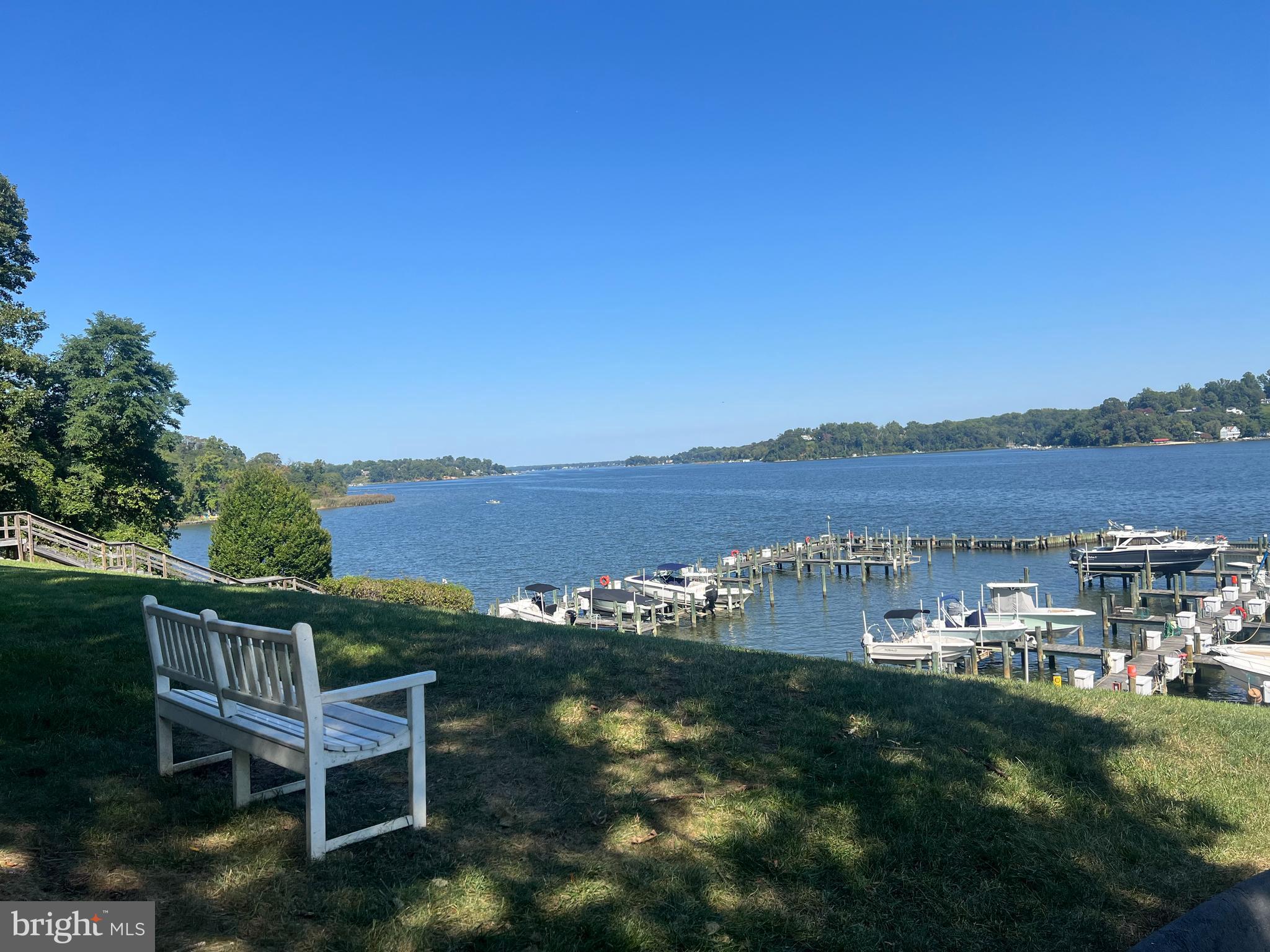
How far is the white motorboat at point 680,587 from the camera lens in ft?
117

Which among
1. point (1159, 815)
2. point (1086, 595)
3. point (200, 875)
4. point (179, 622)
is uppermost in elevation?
point (179, 622)

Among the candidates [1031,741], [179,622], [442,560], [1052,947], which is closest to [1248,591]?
[1031,741]

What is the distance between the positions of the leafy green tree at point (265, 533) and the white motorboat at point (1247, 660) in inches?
1369

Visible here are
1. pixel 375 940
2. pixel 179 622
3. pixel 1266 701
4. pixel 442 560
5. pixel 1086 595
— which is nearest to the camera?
pixel 375 940

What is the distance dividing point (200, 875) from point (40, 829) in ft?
3.16

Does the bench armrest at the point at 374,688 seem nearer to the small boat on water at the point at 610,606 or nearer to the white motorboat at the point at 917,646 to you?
the white motorboat at the point at 917,646

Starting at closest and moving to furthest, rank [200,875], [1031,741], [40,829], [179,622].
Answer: [200,875], [40,829], [179,622], [1031,741]

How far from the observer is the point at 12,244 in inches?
1284

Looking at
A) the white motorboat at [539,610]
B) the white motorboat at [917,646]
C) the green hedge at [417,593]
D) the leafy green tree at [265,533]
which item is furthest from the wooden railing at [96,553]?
the white motorboat at [917,646]

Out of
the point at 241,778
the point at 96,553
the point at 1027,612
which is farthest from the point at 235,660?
the point at 1027,612

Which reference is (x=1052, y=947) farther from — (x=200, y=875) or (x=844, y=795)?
(x=200, y=875)

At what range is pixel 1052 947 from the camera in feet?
10.7

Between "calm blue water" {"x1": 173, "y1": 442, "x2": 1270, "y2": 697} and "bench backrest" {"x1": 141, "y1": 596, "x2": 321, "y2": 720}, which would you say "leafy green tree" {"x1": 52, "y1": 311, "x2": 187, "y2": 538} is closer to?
"calm blue water" {"x1": 173, "y1": 442, "x2": 1270, "y2": 697}

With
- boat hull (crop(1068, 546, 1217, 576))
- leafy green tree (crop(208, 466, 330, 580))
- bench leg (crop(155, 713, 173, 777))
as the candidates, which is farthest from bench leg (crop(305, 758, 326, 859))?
boat hull (crop(1068, 546, 1217, 576))
